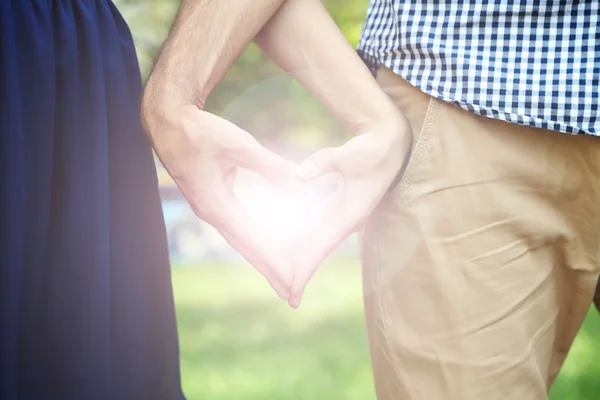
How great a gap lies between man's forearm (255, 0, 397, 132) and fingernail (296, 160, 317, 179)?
83mm

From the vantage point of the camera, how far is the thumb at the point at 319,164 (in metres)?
0.49

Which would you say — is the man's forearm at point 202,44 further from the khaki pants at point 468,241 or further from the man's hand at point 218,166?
the khaki pants at point 468,241

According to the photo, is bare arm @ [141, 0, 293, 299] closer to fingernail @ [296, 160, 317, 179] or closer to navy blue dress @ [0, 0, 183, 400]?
fingernail @ [296, 160, 317, 179]

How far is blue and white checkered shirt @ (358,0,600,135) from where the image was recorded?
1.89 ft

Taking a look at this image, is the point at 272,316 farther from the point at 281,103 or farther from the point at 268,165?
the point at 268,165

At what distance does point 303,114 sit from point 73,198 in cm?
57

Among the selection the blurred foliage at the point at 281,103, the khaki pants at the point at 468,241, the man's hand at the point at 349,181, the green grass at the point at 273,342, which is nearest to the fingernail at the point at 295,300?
the man's hand at the point at 349,181

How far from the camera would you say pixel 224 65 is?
1.77 feet

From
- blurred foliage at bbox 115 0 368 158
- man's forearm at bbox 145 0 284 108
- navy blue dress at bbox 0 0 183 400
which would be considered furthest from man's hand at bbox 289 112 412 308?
blurred foliage at bbox 115 0 368 158

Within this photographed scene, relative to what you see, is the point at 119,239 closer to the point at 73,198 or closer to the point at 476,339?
the point at 73,198

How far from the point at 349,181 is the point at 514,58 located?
0.64 feet

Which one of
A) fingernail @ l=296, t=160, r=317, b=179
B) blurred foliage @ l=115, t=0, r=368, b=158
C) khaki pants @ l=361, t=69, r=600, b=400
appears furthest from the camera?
blurred foliage @ l=115, t=0, r=368, b=158

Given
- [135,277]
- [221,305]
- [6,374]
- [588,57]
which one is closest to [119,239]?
[135,277]

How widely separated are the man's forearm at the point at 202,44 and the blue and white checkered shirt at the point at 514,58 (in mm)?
146
